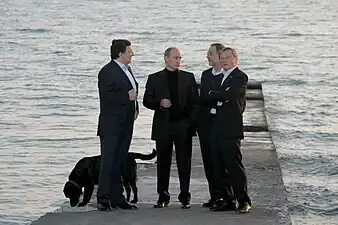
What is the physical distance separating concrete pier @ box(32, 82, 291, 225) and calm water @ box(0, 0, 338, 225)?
0.64 meters

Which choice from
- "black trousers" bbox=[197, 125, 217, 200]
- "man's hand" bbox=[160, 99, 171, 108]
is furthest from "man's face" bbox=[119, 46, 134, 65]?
"black trousers" bbox=[197, 125, 217, 200]

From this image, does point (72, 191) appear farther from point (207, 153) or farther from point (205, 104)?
point (205, 104)

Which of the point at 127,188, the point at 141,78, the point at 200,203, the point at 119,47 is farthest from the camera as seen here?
the point at 141,78

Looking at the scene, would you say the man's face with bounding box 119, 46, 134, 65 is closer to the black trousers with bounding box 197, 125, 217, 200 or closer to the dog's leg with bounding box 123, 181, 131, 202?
the black trousers with bounding box 197, 125, 217, 200

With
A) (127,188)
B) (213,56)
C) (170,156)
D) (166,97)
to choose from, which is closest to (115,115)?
(166,97)

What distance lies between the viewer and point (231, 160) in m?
10.2

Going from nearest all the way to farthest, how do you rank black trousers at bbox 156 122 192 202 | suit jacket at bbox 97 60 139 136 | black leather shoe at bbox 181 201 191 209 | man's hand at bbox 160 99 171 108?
1. suit jacket at bbox 97 60 139 136
2. man's hand at bbox 160 99 171 108
3. black trousers at bbox 156 122 192 202
4. black leather shoe at bbox 181 201 191 209

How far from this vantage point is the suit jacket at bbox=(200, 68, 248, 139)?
32.9 ft

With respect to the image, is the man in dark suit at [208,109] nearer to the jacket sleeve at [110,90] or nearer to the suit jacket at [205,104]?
the suit jacket at [205,104]

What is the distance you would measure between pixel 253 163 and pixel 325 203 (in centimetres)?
119

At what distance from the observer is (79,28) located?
5691 cm

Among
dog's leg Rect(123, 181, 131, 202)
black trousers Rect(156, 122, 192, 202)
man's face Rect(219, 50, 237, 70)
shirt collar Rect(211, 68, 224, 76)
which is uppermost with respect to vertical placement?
man's face Rect(219, 50, 237, 70)

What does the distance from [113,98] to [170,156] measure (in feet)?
3.22

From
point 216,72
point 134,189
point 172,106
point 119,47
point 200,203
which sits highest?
point 119,47
